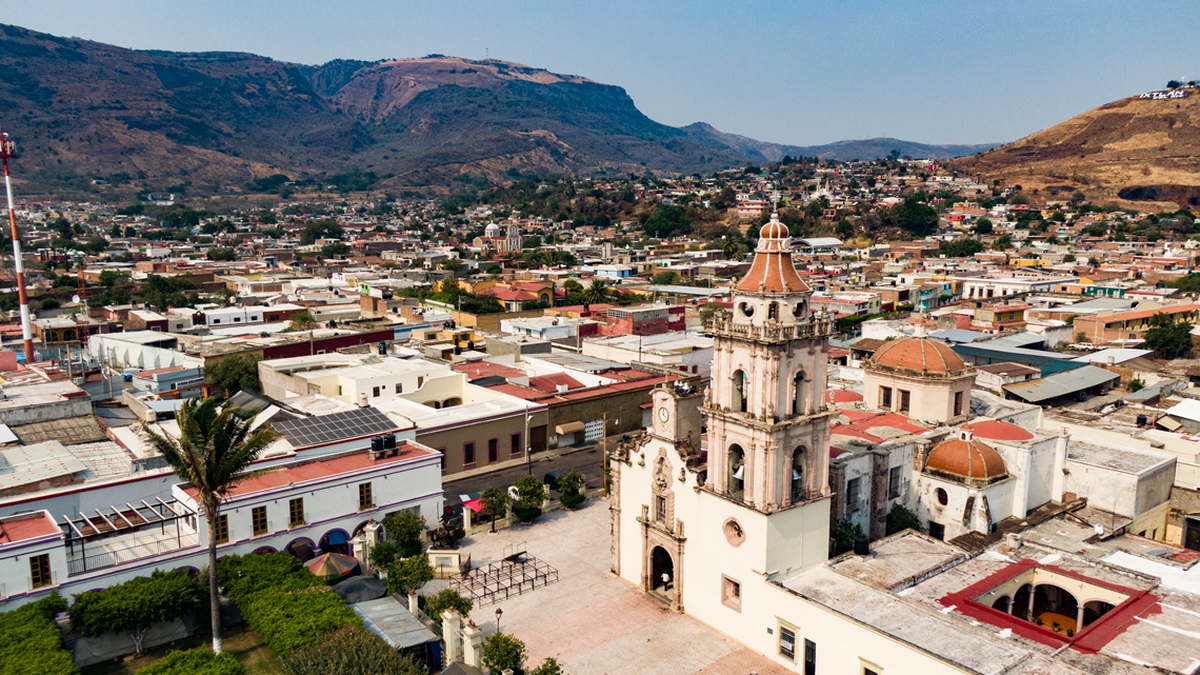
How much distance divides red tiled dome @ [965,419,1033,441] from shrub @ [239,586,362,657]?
78.8 ft

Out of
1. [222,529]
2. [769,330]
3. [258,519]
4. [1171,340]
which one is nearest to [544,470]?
[258,519]

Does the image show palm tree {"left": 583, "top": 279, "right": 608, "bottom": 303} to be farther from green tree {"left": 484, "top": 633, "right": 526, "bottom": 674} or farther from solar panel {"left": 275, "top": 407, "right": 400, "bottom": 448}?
green tree {"left": 484, "top": 633, "right": 526, "bottom": 674}

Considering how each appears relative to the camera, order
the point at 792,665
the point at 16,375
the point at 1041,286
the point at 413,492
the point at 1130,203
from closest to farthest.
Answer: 1. the point at 792,665
2. the point at 413,492
3. the point at 16,375
4. the point at 1041,286
5. the point at 1130,203

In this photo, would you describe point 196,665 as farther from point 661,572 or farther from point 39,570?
point 661,572

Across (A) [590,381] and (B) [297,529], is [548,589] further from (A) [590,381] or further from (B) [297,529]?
(A) [590,381]

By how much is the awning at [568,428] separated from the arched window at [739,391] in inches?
763

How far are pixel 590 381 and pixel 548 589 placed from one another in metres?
21.5

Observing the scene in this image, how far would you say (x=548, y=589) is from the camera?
27422 millimetres

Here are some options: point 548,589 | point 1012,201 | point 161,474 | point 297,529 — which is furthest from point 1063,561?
point 1012,201

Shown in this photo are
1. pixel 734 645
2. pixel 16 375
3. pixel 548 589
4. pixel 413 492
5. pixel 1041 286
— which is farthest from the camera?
pixel 1041 286

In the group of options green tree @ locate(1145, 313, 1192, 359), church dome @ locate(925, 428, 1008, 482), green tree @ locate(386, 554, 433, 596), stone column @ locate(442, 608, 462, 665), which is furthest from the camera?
green tree @ locate(1145, 313, 1192, 359)

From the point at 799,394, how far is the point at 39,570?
22.8 metres

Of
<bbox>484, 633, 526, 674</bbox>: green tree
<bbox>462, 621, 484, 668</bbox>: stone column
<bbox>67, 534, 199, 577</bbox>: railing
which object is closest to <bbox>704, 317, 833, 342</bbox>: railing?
<bbox>484, 633, 526, 674</bbox>: green tree

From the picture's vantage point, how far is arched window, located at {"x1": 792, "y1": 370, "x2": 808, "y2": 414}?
24250mm
